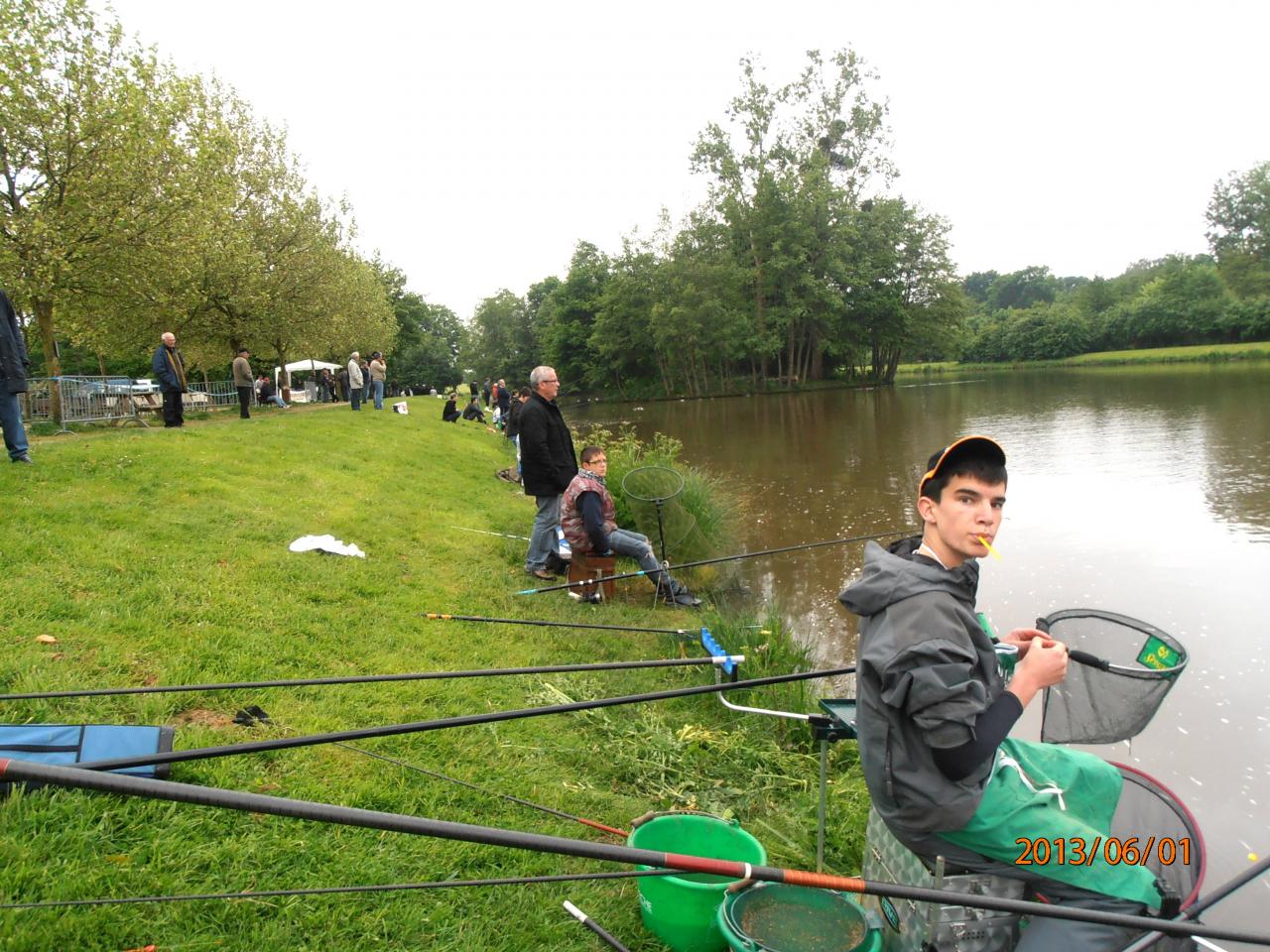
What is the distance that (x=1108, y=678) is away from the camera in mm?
2844

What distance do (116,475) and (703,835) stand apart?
8.17 metres

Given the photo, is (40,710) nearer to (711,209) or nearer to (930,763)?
(930,763)

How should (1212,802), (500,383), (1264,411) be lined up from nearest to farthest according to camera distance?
1. (1212,802)
2. (1264,411)
3. (500,383)

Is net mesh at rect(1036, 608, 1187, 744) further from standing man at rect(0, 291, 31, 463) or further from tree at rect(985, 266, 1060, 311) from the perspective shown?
tree at rect(985, 266, 1060, 311)

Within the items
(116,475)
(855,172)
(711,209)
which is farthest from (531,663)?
(855,172)

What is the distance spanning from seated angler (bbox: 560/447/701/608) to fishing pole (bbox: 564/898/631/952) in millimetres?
4440

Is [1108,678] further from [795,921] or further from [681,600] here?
[681,600]

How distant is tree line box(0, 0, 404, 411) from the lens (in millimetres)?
14336

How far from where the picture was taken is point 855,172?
53.5 m

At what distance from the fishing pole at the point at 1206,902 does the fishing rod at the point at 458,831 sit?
20cm

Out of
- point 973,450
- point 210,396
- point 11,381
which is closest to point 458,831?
point 973,450

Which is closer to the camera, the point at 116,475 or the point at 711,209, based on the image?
the point at 116,475

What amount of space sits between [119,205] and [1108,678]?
1792cm

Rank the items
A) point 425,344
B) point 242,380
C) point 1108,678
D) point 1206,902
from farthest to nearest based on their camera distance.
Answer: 1. point 425,344
2. point 242,380
3. point 1108,678
4. point 1206,902
